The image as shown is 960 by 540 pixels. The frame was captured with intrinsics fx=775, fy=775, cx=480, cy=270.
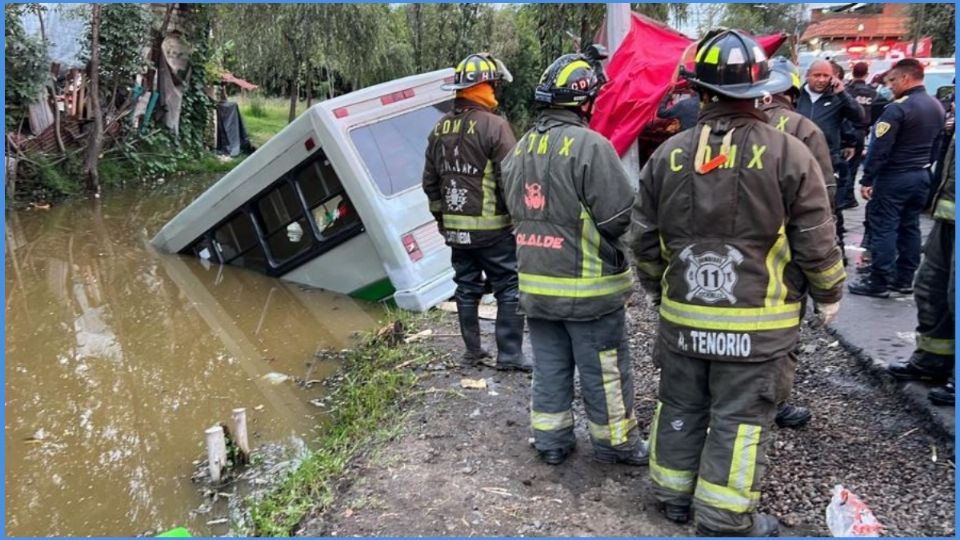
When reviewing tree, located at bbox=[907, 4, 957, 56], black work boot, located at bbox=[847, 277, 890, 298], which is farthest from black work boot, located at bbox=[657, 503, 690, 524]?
tree, located at bbox=[907, 4, 957, 56]

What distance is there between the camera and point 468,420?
4.14 meters

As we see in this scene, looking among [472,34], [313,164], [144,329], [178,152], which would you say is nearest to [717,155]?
[313,164]

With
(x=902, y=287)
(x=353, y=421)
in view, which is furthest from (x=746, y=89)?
(x=902, y=287)

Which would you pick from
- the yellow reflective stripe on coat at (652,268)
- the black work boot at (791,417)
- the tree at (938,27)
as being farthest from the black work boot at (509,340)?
the tree at (938,27)

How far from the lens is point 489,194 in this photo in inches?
178

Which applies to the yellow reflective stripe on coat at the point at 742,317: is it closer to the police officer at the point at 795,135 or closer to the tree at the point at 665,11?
the police officer at the point at 795,135

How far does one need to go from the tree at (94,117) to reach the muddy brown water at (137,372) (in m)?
3.70

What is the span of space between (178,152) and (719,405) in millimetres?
14897

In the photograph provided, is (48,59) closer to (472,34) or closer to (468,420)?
(468,420)

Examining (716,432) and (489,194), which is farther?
(489,194)

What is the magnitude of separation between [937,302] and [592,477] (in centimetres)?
202

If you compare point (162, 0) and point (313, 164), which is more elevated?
point (162, 0)

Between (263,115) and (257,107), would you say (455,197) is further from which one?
(257,107)

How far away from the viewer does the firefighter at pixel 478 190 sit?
447 cm
